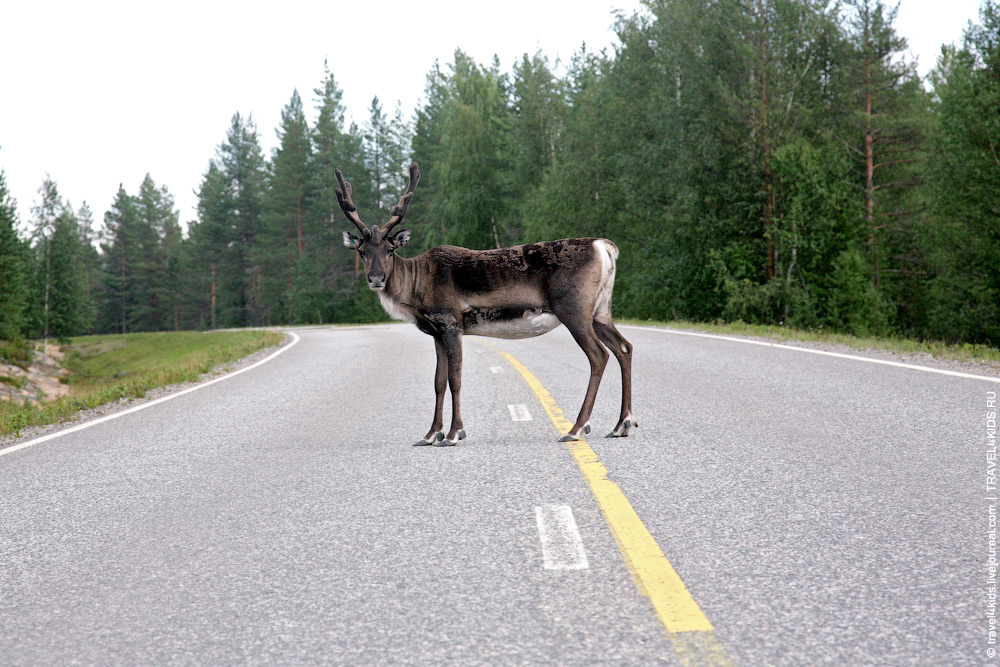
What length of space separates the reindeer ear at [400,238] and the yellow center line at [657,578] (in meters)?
2.24

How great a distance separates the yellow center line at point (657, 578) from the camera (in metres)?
2.64

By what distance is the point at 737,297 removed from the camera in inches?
1081

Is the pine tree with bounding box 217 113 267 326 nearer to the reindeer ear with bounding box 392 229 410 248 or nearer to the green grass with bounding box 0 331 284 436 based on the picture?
the green grass with bounding box 0 331 284 436

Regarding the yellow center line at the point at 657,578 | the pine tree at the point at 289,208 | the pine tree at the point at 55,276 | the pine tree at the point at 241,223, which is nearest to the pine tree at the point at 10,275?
the pine tree at the point at 55,276

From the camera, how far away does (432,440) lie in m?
6.66

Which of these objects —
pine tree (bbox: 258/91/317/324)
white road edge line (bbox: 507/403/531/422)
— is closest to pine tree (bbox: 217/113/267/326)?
pine tree (bbox: 258/91/317/324)

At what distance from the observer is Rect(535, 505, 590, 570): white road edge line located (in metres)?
3.53

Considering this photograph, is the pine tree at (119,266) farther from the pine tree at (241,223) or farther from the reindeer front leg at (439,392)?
the reindeer front leg at (439,392)

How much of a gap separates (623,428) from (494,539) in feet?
9.84

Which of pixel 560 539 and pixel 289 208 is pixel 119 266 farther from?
pixel 560 539

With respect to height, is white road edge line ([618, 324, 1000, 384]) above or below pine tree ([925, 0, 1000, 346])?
below

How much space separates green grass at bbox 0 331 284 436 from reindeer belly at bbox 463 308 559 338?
588 cm

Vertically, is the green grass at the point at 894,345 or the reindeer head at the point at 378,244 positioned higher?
the reindeer head at the point at 378,244

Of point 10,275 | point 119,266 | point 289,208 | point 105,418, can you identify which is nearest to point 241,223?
point 289,208
